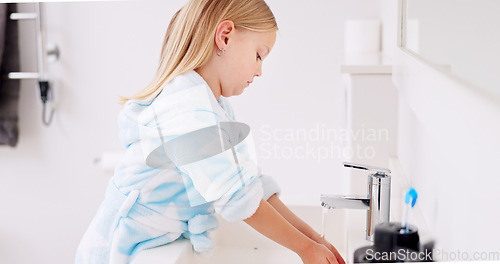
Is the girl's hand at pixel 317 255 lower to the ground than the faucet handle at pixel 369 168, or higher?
lower

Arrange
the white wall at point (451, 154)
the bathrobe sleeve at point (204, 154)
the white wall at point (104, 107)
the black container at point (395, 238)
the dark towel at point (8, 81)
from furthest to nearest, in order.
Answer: the dark towel at point (8, 81), the white wall at point (104, 107), the bathrobe sleeve at point (204, 154), the black container at point (395, 238), the white wall at point (451, 154)

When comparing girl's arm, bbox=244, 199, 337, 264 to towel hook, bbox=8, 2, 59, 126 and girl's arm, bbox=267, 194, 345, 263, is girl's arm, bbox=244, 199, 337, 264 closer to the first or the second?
girl's arm, bbox=267, 194, 345, 263

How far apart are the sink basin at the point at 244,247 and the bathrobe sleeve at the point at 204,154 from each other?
8 cm

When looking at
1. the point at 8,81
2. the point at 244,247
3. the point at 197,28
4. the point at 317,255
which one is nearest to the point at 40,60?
the point at 8,81

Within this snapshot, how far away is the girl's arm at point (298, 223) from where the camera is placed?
2.38ft

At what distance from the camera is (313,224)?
2.55ft

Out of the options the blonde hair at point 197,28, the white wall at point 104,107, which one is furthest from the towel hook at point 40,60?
the blonde hair at point 197,28

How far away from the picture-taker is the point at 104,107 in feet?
2.89

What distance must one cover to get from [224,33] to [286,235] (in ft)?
0.90

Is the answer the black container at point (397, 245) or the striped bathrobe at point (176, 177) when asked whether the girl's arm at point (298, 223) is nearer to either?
the striped bathrobe at point (176, 177)

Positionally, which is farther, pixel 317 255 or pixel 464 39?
pixel 317 255

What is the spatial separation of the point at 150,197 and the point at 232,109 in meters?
0.16

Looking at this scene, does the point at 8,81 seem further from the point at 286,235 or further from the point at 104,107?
the point at 286,235

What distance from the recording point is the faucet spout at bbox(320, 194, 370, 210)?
26.8 inches
